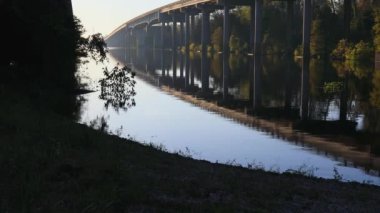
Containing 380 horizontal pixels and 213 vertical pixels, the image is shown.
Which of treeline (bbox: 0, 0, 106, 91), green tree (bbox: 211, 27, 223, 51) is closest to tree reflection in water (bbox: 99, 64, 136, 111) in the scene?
treeline (bbox: 0, 0, 106, 91)

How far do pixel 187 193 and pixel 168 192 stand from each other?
354 millimetres

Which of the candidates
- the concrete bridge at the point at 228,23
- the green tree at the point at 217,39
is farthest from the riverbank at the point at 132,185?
the green tree at the point at 217,39

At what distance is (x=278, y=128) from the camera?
1056 inches

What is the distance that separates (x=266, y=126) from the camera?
27.4 m

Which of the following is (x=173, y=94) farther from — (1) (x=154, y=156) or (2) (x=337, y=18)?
(2) (x=337, y=18)

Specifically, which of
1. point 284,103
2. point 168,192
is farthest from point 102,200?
point 284,103

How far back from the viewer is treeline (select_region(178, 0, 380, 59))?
85250 millimetres

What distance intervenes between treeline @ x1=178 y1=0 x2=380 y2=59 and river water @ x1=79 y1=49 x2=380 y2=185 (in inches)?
1419

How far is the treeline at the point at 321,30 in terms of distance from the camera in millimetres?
85250

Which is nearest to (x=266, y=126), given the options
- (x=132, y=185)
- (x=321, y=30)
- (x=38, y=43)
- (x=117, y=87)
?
(x=38, y=43)

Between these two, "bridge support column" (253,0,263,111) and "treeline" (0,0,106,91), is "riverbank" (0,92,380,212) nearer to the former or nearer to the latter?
"treeline" (0,0,106,91)

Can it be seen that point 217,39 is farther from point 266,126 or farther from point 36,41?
point 266,126

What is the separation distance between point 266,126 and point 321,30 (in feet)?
243

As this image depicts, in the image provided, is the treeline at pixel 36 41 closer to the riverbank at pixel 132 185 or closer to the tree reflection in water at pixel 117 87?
the tree reflection in water at pixel 117 87
